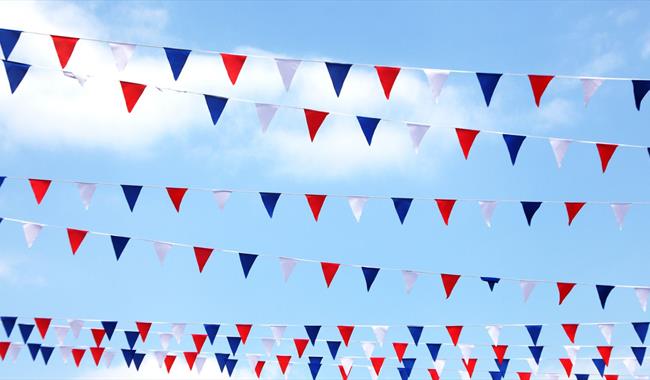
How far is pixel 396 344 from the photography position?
397 inches

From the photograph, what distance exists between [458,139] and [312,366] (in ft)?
14.1

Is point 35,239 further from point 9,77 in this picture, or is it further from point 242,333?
point 242,333

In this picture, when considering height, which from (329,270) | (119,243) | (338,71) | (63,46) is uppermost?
(338,71)

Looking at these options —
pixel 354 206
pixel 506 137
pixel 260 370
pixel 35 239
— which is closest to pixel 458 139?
pixel 506 137

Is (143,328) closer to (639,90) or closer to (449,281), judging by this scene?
(449,281)

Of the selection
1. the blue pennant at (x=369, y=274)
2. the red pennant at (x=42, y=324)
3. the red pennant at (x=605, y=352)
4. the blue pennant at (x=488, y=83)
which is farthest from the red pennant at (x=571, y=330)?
the red pennant at (x=42, y=324)

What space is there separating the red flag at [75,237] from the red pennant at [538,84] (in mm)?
4032

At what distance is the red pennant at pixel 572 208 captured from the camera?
7766 millimetres

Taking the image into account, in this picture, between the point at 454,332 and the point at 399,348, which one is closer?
the point at 454,332

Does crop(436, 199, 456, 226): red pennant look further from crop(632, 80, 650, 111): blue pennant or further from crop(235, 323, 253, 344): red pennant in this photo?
crop(235, 323, 253, 344): red pennant

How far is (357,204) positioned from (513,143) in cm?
145

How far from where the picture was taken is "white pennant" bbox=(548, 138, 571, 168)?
7266mm

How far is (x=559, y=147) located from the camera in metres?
7.30

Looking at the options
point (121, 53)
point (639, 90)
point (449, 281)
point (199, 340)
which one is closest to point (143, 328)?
point (199, 340)
